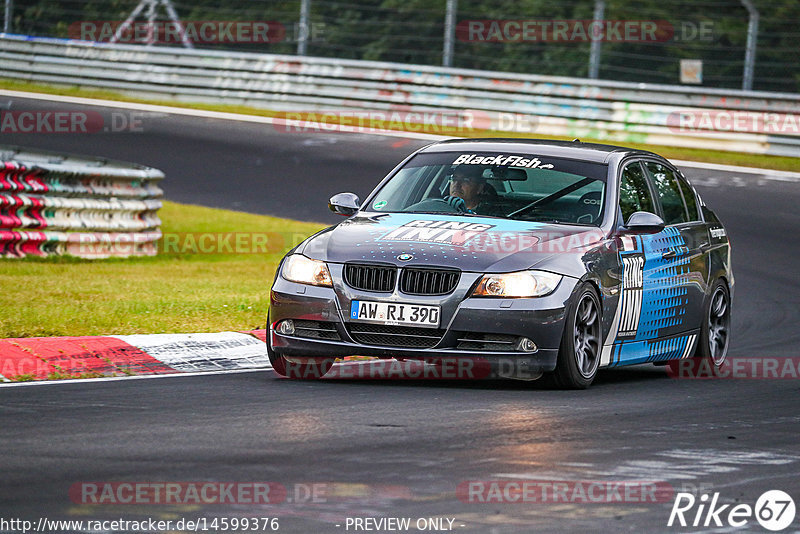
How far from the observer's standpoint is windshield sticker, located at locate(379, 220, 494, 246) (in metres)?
9.21

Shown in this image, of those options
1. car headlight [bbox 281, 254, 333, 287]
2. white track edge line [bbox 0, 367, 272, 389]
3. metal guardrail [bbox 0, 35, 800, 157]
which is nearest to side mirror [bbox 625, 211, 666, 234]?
car headlight [bbox 281, 254, 333, 287]

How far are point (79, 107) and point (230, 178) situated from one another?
7.24 m

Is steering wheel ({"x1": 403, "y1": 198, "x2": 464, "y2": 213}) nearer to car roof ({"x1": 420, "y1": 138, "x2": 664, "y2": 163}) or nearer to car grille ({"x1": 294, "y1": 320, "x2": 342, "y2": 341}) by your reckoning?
car roof ({"x1": 420, "y1": 138, "x2": 664, "y2": 163})

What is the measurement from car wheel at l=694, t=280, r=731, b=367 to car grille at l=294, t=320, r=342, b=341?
3294 millimetres

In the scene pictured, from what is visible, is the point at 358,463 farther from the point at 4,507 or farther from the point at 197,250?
the point at 197,250

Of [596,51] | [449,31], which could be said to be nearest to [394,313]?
[596,51]

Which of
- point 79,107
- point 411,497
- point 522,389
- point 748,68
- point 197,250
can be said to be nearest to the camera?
point 411,497

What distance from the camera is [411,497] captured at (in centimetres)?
584

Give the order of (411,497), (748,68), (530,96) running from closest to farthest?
(411,497) → (748,68) → (530,96)

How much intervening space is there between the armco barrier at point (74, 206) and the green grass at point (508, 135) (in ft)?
33.6

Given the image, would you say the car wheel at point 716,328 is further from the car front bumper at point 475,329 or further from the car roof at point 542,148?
the car front bumper at point 475,329

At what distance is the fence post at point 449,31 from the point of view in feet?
88.5

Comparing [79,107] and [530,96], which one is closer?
[530,96]

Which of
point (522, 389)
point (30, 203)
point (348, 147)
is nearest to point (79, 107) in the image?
point (348, 147)
